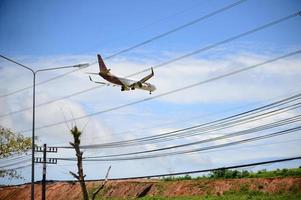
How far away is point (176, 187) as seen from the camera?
5497cm

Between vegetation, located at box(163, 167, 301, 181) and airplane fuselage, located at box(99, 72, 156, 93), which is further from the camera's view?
vegetation, located at box(163, 167, 301, 181)

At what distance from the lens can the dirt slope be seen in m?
46.8

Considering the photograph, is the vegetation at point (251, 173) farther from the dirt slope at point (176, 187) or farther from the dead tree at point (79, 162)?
the dead tree at point (79, 162)

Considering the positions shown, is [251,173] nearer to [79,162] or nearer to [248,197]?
[248,197]

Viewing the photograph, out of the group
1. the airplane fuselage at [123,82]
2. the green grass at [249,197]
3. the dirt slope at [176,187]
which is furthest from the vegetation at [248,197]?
the airplane fuselage at [123,82]

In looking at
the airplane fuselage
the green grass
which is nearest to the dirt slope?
the green grass

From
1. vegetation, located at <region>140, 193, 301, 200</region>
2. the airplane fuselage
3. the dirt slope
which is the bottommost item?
vegetation, located at <region>140, 193, 301, 200</region>

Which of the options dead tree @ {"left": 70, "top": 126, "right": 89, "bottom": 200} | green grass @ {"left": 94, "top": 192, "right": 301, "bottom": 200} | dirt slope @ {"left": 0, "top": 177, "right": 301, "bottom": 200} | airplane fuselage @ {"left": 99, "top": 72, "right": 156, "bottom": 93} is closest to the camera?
dead tree @ {"left": 70, "top": 126, "right": 89, "bottom": 200}

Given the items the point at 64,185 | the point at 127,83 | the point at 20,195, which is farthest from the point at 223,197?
the point at 20,195

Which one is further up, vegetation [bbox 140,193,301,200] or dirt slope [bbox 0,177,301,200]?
dirt slope [bbox 0,177,301,200]

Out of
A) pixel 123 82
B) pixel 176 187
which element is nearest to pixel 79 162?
pixel 123 82

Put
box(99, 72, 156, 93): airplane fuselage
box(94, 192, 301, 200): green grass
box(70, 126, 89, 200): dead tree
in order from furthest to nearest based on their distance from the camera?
box(94, 192, 301, 200): green grass < box(99, 72, 156, 93): airplane fuselage < box(70, 126, 89, 200): dead tree

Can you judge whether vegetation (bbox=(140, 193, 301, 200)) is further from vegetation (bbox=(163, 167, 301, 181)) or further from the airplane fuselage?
the airplane fuselage

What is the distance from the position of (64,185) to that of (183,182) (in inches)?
973
